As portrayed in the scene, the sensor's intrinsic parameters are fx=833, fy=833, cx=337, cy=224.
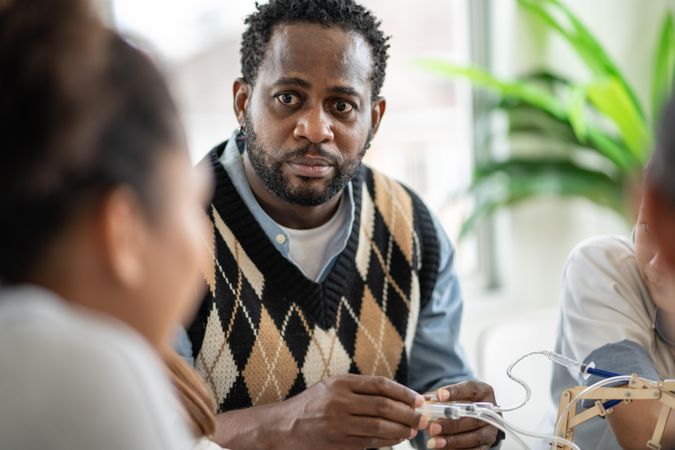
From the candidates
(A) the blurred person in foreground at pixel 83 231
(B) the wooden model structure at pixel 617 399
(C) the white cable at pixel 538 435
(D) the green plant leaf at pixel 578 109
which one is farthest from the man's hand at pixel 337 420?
(D) the green plant leaf at pixel 578 109

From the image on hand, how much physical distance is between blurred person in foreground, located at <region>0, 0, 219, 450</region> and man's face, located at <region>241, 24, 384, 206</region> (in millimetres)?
760

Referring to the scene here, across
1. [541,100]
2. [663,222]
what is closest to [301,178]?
[663,222]

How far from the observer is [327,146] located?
144cm

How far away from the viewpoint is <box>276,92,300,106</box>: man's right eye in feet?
4.75

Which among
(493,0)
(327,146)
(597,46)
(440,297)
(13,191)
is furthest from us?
(493,0)

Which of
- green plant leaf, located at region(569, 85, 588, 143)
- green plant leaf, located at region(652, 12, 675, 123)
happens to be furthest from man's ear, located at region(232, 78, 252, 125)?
green plant leaf, located at region(652, 12, 675, 123)

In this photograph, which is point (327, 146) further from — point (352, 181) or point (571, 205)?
point (571, 205)

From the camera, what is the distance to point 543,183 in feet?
8.37

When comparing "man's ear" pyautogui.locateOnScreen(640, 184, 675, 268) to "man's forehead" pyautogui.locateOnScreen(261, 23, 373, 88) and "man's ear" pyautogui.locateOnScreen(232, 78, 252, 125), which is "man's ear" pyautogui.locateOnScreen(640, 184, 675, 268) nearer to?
"man's forehead" pyautogui.locateOnScreen(261, 23, 373, 88)

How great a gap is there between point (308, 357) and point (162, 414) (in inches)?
33.1

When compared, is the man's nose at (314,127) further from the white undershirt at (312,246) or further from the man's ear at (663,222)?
the man's ear at (663,222)

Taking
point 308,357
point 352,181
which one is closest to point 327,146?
point 352,181

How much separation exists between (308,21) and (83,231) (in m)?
0.91

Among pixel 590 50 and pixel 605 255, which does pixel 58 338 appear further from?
pixel 590 50
